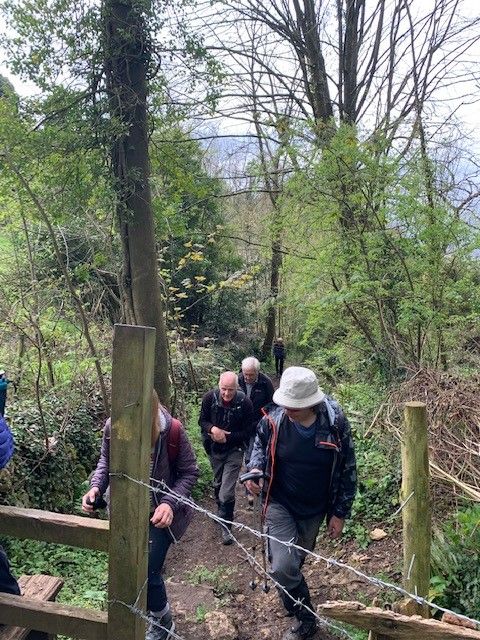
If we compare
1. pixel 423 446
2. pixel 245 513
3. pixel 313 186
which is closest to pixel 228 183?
pixel 313 186

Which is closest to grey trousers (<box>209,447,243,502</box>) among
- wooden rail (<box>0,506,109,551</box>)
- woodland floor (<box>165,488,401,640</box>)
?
woodland floor (<box>165,488,401,640</box>)

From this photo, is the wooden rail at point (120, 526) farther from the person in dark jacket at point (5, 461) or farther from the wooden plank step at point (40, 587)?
the wooden plank step at point (40, 587)

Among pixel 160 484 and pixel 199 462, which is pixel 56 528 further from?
pixel 199 462

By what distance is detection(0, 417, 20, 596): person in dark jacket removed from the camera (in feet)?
8.18

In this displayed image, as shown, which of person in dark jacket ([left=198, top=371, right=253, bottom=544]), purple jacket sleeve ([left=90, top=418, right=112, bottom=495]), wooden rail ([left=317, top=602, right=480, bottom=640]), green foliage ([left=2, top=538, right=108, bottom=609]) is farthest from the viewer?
person in dark jacket ([left=198, top=371, right=253, bottom=544])

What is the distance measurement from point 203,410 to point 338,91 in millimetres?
9650

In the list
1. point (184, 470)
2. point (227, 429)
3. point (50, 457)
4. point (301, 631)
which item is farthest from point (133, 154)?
point (301, 631)

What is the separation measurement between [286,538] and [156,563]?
1.00 meters

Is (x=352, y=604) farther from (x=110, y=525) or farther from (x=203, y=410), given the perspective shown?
(x=203, y=410)

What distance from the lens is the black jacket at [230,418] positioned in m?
6.19

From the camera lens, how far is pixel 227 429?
6211 mm

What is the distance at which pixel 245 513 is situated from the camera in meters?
7.34

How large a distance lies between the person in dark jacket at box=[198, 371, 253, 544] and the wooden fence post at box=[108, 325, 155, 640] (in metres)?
3.74

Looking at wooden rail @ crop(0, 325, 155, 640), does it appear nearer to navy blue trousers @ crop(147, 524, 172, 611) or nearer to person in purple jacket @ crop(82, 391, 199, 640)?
person in purple jacket @ crop(82, 391, 199, 640)
